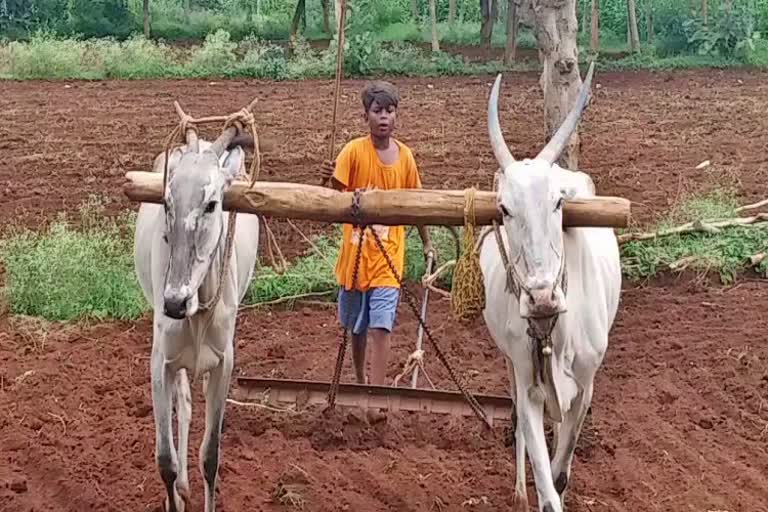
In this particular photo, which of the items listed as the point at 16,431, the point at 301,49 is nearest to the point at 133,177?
the point at 16,431

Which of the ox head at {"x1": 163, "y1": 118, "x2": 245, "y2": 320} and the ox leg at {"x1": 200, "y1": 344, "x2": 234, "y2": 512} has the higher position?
the ox head at {"x1": 163, "y1": 118, "x2": 245, "y2": 320}

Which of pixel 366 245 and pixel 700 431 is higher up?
pixel 366 245

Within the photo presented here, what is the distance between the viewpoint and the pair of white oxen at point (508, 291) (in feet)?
13.9

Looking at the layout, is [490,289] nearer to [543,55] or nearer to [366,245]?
[366,245]

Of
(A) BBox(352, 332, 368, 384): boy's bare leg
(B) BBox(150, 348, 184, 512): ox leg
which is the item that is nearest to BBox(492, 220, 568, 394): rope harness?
(B) BBox(150, 348, 184, 512): ox leg

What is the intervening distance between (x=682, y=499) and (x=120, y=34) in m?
25.5

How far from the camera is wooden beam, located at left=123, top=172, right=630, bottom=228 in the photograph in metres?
4.70

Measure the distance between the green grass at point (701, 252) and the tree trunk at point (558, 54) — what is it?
953mm

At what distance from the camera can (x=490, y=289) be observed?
5203 millimetres

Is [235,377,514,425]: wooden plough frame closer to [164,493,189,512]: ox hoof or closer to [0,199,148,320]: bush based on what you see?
[164,493,189,512]: ox hoof

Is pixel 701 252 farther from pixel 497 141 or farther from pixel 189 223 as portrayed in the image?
pixel 189 223

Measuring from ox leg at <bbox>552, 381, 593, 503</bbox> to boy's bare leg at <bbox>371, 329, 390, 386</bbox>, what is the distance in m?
1.47

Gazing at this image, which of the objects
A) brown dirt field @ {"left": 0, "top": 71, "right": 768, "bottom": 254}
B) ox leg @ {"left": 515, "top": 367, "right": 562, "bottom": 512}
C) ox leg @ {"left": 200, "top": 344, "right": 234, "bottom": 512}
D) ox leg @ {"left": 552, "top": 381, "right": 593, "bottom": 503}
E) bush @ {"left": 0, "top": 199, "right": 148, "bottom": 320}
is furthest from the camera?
brown dirt field @ {"left": 0, "top": 71, "right": 768, "bottom": 254}

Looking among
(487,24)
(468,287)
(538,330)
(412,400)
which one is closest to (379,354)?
(412,400)
